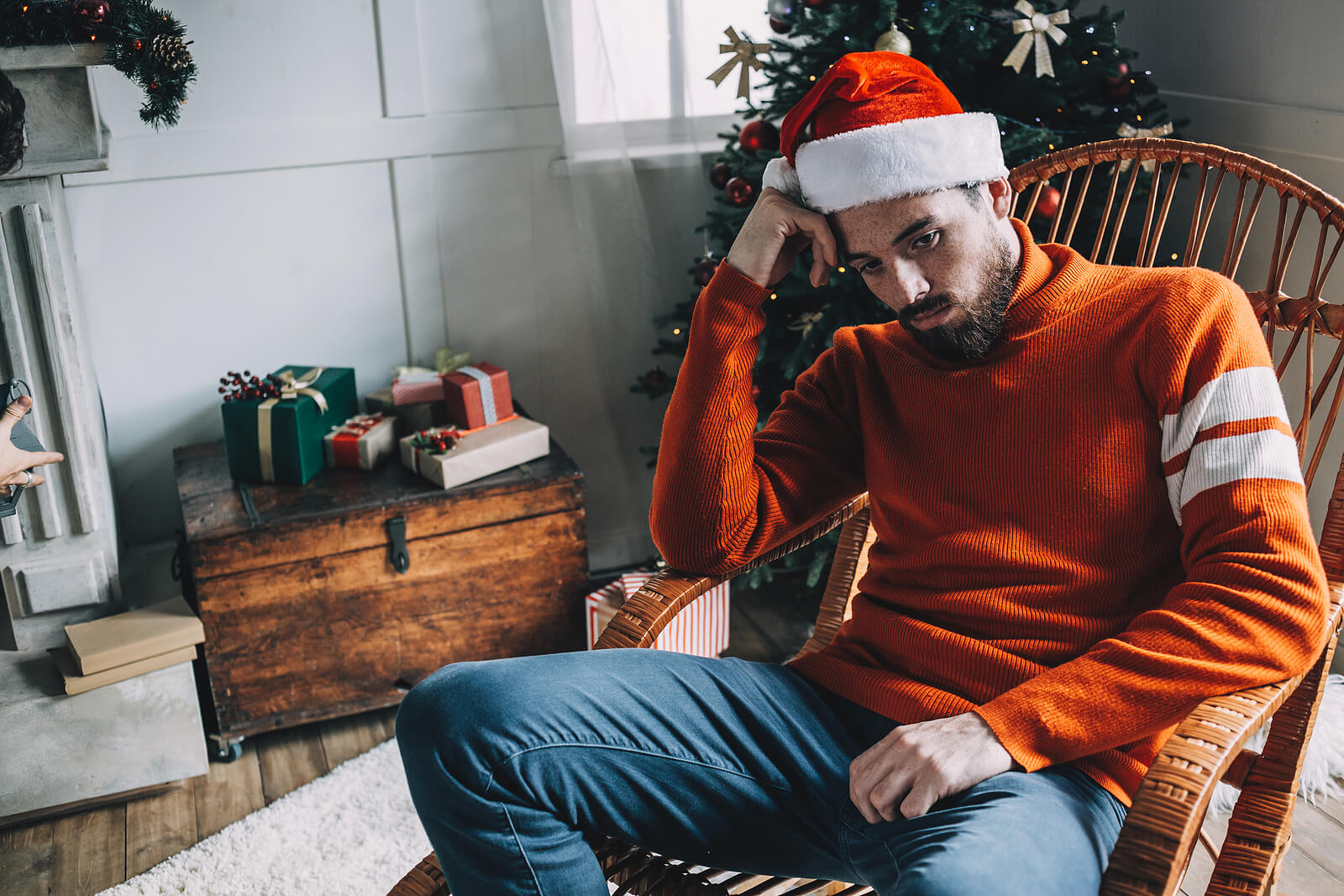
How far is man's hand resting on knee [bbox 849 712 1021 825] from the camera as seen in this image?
3.26ft

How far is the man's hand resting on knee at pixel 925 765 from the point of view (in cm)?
99

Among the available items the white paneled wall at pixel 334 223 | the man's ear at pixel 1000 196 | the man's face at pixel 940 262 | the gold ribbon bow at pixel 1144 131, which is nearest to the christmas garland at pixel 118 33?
the white paneled wall at pixel 334 223

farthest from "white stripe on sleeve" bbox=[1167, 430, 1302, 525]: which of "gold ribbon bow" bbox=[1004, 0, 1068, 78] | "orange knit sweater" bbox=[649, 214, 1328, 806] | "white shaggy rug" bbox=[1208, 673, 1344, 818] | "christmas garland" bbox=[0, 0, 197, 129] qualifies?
"christmas garland" bbox=[0, 0, 197, 129]

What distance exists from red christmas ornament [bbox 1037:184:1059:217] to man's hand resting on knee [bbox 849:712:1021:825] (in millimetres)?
1015

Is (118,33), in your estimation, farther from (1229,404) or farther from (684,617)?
(1229,404)

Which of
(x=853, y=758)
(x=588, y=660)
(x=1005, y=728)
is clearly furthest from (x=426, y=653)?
(x=1005, y=728)

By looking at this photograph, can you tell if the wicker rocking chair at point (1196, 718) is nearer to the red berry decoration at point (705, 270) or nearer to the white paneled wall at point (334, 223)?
the red berry decoration at point (705, 270)

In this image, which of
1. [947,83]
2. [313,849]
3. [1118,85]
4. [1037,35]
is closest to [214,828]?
[313,849]

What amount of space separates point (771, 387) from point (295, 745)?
115cm

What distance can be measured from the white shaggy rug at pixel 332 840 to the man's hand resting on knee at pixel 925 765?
35.7 inches

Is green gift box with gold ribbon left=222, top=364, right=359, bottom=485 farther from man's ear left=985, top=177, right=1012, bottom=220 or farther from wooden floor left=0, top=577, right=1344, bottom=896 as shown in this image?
man's ear left=985, top=177, right=1012, bottom=220

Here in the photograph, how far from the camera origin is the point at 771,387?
2.18 metres

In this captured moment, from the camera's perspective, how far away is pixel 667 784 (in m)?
1.13

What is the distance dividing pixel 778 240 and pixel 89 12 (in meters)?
1.13
